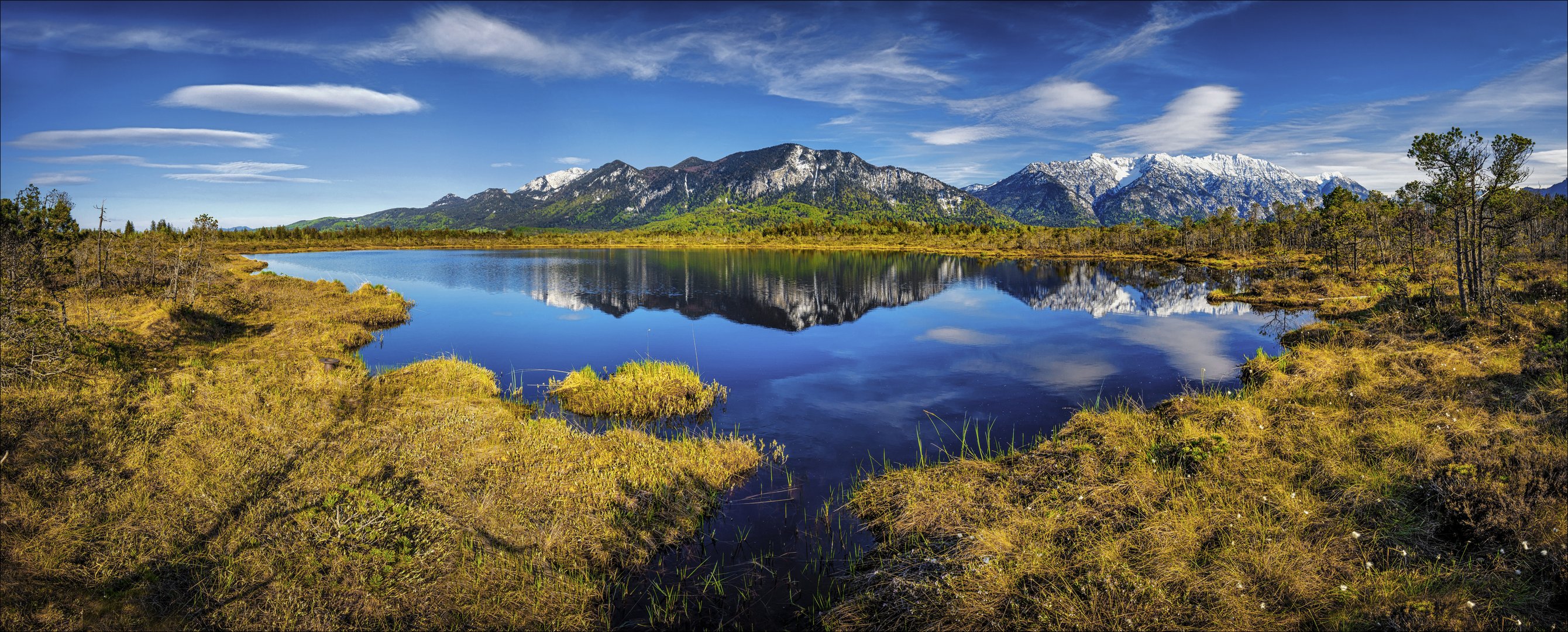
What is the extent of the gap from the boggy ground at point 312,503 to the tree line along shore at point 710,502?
0.06 m

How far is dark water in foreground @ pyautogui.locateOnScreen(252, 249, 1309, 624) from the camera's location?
1596 cm

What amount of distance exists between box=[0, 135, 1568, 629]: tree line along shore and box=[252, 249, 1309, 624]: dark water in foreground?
153cm

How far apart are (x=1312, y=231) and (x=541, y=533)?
145767mm

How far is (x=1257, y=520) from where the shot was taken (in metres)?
9.53

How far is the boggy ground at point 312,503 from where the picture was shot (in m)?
8.14

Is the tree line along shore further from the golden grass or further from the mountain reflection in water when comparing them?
the mountain reflection in water

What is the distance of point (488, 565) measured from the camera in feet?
30.8

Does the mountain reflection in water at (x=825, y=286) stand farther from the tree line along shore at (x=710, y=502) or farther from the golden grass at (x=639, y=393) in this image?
the tree line along shore at (x=710, y=502)

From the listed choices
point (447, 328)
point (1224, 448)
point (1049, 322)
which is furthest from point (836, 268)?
point (1224, 448)

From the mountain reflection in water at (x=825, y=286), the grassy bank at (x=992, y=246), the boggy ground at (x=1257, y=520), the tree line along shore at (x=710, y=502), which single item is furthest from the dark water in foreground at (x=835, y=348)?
the grassy bank at (x=992, y=246)

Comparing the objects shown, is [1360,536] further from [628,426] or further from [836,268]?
[836,268]

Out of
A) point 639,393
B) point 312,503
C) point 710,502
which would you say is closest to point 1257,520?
point 710,502

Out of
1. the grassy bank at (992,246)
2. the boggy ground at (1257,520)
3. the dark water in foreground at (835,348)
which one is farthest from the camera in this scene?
the grassy bank at (992,246)

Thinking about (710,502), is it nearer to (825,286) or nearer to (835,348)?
(835,348)
